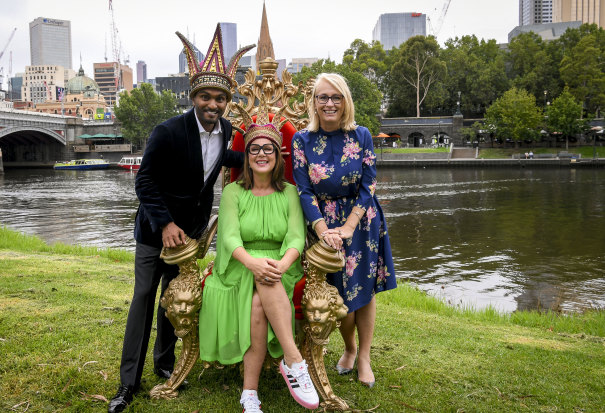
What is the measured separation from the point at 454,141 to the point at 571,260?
44.8 meters

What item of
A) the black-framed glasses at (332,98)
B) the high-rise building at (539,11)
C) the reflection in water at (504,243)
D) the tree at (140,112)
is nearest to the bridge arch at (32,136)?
the tree at (140,112)

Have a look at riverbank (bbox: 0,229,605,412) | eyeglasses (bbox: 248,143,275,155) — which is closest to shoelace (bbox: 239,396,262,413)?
riverbank (bbox: 0,229,605,412)

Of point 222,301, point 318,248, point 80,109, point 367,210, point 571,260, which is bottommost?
point 571,260

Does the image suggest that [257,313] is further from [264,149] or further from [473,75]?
[473,75]

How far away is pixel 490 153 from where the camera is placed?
146 ft

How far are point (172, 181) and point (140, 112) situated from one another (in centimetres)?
6057

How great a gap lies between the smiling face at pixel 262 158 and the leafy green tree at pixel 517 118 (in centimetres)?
4427

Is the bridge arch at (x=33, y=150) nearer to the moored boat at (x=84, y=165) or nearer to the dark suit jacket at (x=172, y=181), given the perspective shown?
the moored boat at (x=84, y=165)

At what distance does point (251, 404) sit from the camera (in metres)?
2.82

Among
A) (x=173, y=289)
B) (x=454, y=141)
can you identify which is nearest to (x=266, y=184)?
(x=173, y=289)

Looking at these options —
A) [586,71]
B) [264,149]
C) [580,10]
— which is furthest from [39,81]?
[264,149]

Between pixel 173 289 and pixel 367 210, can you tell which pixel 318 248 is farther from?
pixel 173 289

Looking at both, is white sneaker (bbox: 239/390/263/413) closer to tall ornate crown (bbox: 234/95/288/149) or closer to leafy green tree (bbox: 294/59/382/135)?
tall ornate crown (bbox: 234/95/288/149)

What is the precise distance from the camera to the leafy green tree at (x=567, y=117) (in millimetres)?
41875
